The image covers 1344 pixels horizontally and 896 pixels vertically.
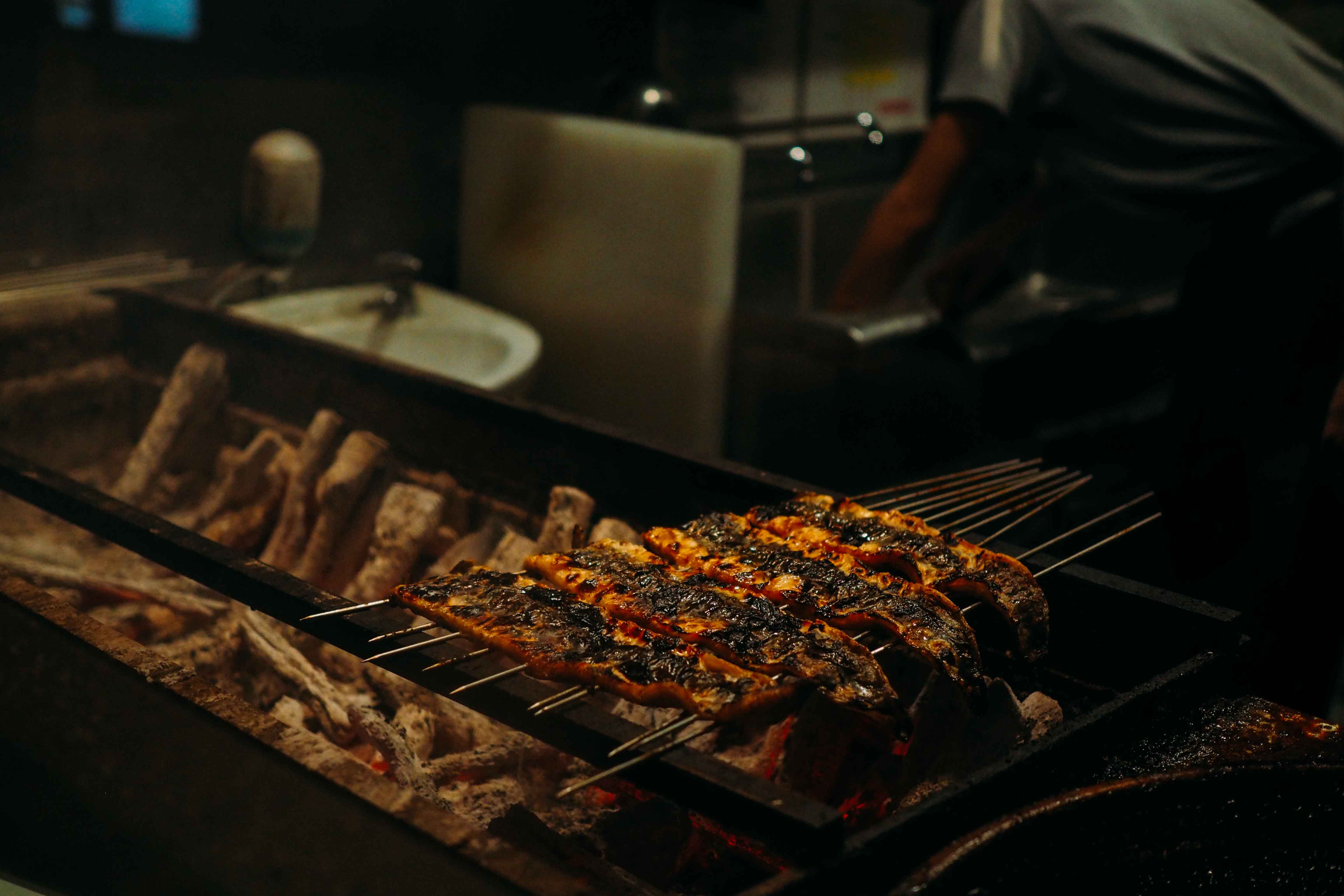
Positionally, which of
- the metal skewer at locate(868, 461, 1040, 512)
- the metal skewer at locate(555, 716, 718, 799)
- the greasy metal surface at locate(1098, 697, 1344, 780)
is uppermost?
the metal skewer at locate(868, 461, 1040, 512)

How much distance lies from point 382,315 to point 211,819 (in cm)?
267

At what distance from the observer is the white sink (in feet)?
12.7

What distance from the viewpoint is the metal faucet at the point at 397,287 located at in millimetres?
3939

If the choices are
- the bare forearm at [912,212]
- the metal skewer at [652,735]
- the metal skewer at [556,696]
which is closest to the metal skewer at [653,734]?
the metal skewer at [652,735]

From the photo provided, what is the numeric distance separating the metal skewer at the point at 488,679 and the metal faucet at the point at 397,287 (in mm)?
2630

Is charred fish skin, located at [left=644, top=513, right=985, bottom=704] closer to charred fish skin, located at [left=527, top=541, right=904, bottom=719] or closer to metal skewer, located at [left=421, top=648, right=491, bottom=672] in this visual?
charred fish skin, located at [left=527, top=541, right=904, bottom=719]

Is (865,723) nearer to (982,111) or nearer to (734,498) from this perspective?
(734,498)

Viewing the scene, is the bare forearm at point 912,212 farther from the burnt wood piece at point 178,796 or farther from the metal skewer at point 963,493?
the burnt wood piece at point 178,796

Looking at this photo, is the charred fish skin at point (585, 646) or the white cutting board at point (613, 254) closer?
the charred fish skin at point (585, 646)

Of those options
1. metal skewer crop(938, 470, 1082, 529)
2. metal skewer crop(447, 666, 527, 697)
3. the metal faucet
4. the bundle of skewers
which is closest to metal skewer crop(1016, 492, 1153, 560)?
the bundle of skewers

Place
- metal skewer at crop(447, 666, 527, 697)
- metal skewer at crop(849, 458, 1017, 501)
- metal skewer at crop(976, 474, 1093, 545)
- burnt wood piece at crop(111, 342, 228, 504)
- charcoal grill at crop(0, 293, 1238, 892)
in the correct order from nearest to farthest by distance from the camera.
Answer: charcoal grill at crop(0, 293, 1238, 892)
metal skewer at crop(447, 666, 527, 697)
metal skewer at crop(976, 474, 1093, 545)
metal skewer at crop(849, 458, 1017, 501)
burnt wood piece at crop(111, 342, 228, 504)

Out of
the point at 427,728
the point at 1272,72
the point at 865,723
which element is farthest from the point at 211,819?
the point at 1272,72

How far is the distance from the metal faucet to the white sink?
0.8 inches

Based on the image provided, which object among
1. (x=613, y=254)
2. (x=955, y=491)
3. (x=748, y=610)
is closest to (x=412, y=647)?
(x=748, y=610)
